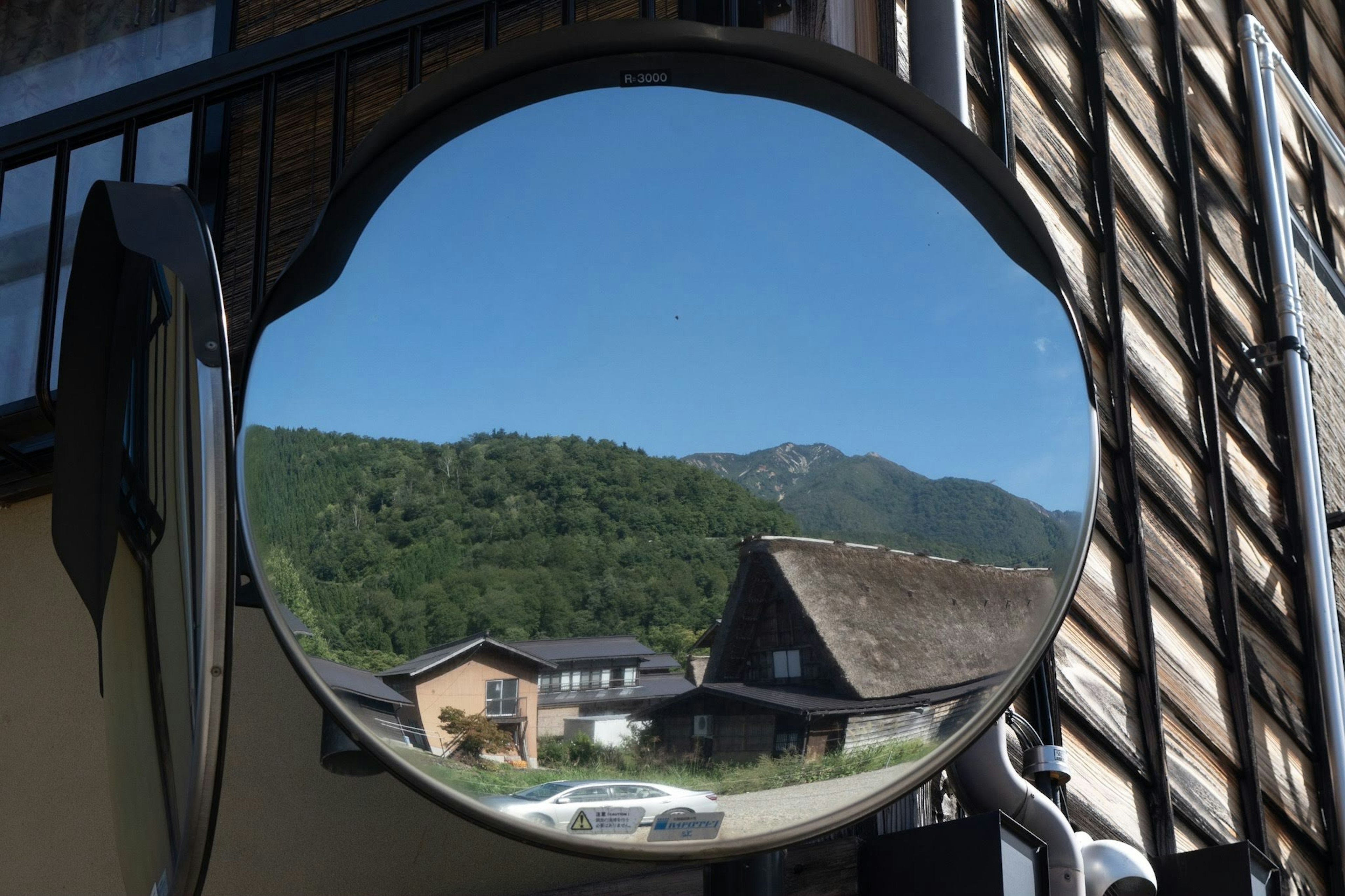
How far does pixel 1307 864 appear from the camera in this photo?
97.3 inches

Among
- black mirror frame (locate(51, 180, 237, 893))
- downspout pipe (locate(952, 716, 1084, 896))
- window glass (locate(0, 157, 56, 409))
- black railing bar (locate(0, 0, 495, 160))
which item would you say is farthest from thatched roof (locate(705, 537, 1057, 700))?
window glass (locate(0, 157, 56, 409))

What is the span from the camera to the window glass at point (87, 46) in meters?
2.89

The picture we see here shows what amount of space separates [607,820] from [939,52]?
4.11ft

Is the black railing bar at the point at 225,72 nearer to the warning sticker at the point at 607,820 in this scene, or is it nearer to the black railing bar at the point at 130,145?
the black railing bar at the point at 130,145

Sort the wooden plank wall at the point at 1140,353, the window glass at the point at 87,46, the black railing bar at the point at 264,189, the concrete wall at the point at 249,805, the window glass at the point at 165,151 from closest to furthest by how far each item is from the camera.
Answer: the concrete wall at the point at 249,805 → the black railing bar at the point at 264,189 → the wooden plank wall at the point at 1140,353 → the window glass at the point at 165,151 → the window glass at the point at 87,46

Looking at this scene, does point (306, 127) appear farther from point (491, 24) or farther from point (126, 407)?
point (126, 407)

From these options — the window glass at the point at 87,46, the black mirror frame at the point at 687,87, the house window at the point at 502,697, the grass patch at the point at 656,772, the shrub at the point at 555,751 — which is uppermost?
the window glass at the point at 87,46

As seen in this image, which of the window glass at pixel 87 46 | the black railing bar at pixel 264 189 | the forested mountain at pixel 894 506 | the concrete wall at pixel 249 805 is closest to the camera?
the forested mountain at pixel 894 506

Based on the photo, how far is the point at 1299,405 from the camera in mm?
2742

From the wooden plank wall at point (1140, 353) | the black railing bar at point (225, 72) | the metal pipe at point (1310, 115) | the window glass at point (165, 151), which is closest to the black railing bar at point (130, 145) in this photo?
the black railing bar at point (225, 72)

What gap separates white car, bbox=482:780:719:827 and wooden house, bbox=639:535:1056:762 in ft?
0.12

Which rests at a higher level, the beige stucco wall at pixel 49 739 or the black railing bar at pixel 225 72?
the black railing bar at pixel 225 72

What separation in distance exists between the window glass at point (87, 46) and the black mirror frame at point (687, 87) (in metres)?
1.95

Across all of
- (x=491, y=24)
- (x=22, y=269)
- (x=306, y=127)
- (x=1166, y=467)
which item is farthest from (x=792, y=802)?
(x=22, y=269)
